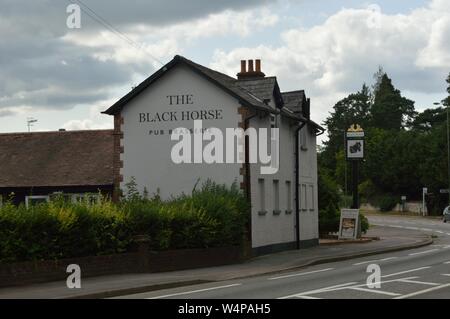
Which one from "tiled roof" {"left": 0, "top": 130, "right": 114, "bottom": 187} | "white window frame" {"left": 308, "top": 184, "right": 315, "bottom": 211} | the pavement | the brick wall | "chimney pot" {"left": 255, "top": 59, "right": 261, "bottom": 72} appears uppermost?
"chimney pot" {"left": 255, "top": 59, "right": 261, "bottom": 72}

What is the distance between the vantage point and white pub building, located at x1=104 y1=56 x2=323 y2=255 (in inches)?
1213

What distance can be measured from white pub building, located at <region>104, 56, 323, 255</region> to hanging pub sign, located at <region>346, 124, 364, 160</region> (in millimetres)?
9382

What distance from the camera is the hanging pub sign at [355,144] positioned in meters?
42.9

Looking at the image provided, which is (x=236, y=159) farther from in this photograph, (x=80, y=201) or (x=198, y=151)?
(x=80, y=201)

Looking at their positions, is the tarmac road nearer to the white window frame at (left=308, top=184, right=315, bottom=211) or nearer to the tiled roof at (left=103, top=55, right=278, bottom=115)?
the tiled roof at (left=103, top=55, right=278, bottom=115)

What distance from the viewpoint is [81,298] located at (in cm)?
1681

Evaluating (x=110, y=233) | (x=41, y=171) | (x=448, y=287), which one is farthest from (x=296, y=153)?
(x=448, y=287)

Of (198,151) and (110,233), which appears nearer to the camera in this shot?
(110,233)

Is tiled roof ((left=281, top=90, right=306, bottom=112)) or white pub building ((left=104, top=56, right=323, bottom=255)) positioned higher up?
tiled roof ((left=281, top=90, right=306, bottom=112))

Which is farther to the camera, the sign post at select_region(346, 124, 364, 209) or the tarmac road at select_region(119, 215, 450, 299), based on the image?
the sign post at select_region(346, 124, 364, 209)

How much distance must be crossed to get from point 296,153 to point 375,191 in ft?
226

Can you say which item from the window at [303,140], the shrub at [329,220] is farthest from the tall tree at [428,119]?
the window at [303,140]

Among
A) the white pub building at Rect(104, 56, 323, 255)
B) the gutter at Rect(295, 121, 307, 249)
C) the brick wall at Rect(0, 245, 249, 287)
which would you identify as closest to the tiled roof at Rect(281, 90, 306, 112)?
the gutter at Rect(295, 121, 307, 249)
